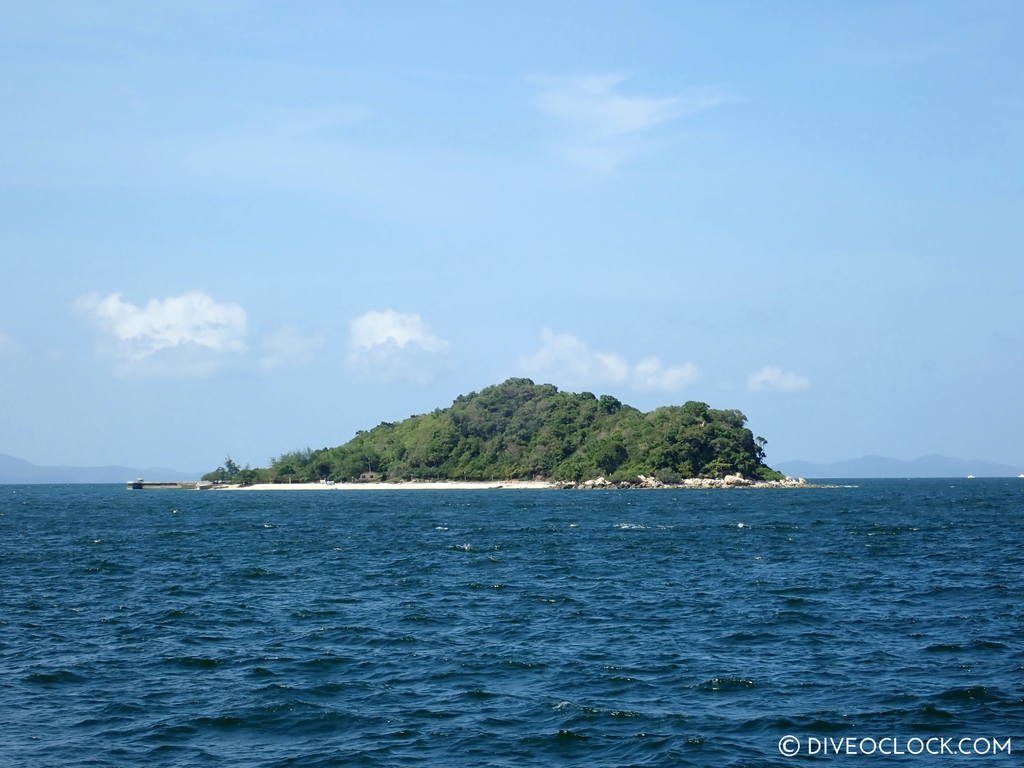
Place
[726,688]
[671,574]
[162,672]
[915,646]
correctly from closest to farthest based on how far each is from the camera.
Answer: [726,688] < [162,672] < [915,646] < [671,574]

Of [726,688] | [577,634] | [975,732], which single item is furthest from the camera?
[577,634]

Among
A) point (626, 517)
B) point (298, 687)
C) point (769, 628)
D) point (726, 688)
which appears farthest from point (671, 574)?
point (626, 517)

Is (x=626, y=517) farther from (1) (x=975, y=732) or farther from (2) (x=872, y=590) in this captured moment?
(1) (x=975, y=732)

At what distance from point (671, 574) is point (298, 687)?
28.5 m

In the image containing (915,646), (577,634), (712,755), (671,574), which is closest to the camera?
(712,755)

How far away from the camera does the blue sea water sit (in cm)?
2247

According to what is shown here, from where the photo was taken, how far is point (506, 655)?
102ft

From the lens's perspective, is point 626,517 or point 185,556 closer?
point 185,556

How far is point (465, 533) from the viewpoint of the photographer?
8412cm

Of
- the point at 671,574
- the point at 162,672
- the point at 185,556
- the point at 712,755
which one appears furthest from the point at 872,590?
the point at 185,556

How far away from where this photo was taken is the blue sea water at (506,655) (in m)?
22.5

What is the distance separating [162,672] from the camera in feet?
96.0

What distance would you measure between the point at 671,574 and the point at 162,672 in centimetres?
2960

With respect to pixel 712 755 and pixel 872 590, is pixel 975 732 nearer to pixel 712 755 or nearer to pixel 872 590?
pixel 712 755
